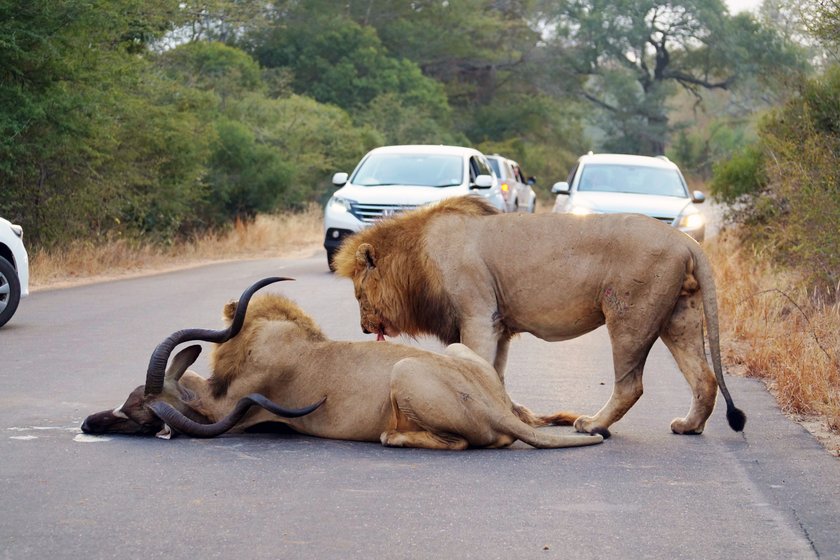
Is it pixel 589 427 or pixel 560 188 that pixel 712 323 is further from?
pixel 560 188

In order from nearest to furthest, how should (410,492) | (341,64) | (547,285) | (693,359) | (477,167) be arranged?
(410,492), (693,359), (547,285), (477,167), (341,64)

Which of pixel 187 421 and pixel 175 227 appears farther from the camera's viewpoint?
pixel 175 227

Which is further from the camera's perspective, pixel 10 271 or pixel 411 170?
pixel 411 170

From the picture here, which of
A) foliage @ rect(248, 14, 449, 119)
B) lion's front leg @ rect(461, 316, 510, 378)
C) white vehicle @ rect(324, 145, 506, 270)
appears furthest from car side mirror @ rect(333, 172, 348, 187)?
foliage @ rect(248, 14, 449, 119)

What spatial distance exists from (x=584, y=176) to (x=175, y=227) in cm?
892

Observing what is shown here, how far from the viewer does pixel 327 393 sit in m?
7.39

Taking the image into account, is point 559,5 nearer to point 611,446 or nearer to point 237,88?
point 237,88

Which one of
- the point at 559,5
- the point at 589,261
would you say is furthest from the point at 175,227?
the point at 559,5

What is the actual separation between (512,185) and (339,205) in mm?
9115

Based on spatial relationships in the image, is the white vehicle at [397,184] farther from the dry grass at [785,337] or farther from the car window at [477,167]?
the dry grass at [785,337]

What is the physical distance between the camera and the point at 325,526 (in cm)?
562

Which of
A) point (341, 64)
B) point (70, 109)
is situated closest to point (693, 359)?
point (70, 109)

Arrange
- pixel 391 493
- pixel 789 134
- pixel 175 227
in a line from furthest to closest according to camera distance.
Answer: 1. pixel 175 227
2. pixel 789 134
3. pixel 391 493

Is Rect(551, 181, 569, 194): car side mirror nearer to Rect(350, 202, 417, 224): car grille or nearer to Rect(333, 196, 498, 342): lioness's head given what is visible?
Rect(350, 202, 417, 224): car grille
